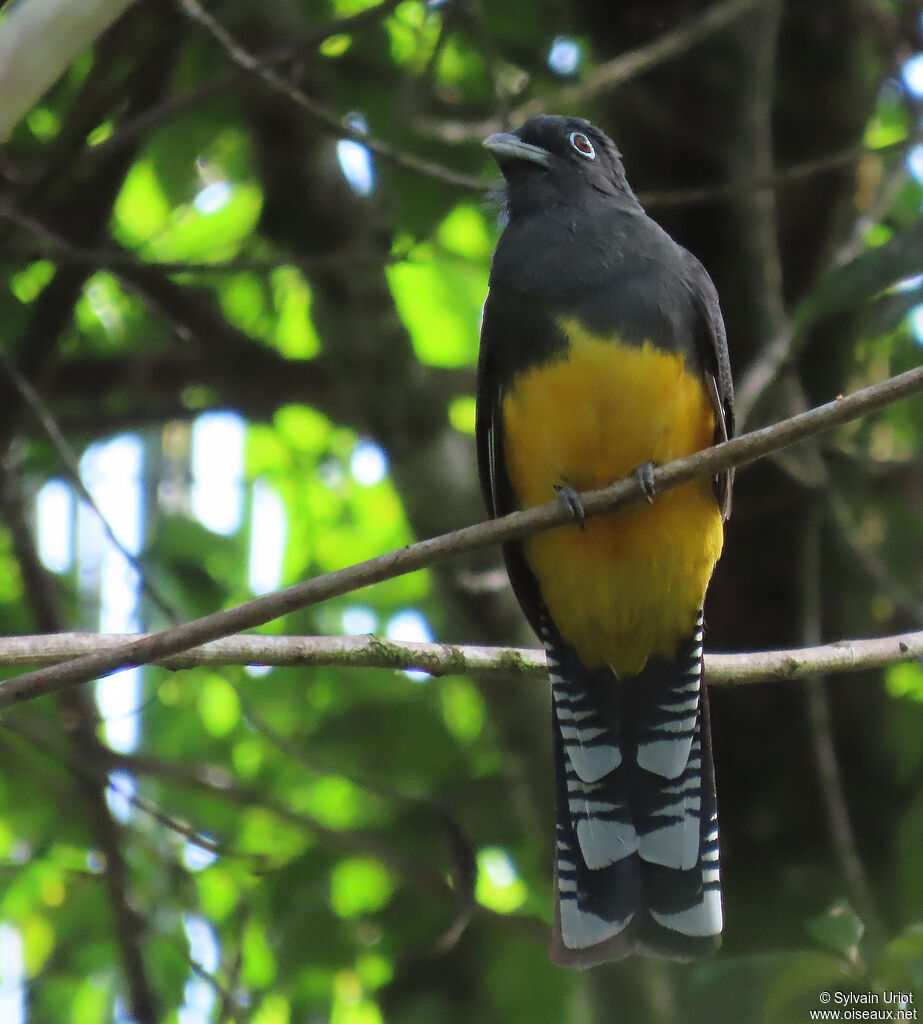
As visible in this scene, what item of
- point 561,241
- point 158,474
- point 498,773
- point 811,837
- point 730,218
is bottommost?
point 811,837

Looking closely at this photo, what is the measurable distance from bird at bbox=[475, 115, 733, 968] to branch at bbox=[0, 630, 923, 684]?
594 millimetres

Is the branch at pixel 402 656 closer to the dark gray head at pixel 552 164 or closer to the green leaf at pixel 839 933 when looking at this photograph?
the green leaf at pixel 839 933

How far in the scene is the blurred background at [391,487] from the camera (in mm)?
4242

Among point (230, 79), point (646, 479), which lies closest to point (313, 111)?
point (230, 79)

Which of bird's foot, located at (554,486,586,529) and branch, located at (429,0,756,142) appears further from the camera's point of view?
branch, located at (429,0,756,142)

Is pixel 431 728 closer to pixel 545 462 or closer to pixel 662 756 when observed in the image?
pixel 662 756

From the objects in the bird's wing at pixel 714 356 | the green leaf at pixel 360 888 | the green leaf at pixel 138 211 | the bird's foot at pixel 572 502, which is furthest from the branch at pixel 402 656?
the green leaf at pixel 138 211

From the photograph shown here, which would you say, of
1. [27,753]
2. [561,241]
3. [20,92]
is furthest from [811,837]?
[20,92]

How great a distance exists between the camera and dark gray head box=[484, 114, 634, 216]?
422cm

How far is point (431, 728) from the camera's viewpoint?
469 centimetres

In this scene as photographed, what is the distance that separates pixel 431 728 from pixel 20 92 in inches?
115

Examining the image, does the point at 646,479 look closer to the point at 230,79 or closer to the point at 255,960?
the point at 230,79
